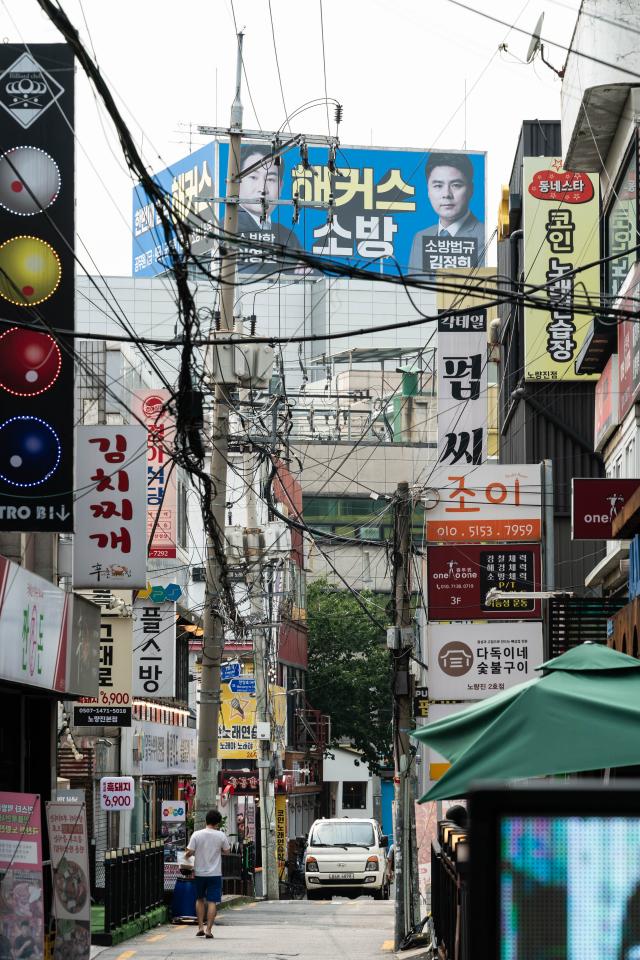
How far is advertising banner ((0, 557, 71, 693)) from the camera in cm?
1284

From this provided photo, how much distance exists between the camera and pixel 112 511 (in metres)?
17.3

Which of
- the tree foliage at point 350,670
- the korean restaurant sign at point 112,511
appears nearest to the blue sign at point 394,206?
the tree foliage at point 350,670

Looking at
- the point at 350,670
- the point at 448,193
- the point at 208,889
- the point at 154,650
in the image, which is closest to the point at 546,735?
the point at 208,889

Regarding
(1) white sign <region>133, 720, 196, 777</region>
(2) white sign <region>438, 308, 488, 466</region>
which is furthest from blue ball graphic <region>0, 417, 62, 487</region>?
(1) white sign <region>133, 720, 196, 777</region>

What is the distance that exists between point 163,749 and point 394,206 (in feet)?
196

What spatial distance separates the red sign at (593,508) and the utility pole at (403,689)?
256 centimetres

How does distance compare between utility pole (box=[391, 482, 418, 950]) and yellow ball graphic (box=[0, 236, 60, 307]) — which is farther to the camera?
utility pole (box=[391, 482, 418, 950])

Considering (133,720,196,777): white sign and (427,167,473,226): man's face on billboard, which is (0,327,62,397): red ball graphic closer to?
(133,720,196,777): white sign

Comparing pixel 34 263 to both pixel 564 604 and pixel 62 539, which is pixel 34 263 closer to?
pixel 564 604

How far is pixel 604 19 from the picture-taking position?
21859 mm

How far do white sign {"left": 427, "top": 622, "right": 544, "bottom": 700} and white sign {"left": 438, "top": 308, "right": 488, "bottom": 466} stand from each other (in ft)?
22.1

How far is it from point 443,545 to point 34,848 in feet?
47.1

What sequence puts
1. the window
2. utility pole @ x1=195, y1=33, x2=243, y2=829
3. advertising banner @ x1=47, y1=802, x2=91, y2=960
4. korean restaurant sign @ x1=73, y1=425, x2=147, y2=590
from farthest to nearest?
the window → utility pole @ x1=195, y1=33, x2=243, y2=829 → korean restaurant sign @ x1=73, y1=425, x2=147, y2=590 → advertising banner @ x1=47, y1=802, x2=91, y2=960

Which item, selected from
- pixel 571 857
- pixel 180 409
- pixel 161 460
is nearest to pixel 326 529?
pixel 161 460
